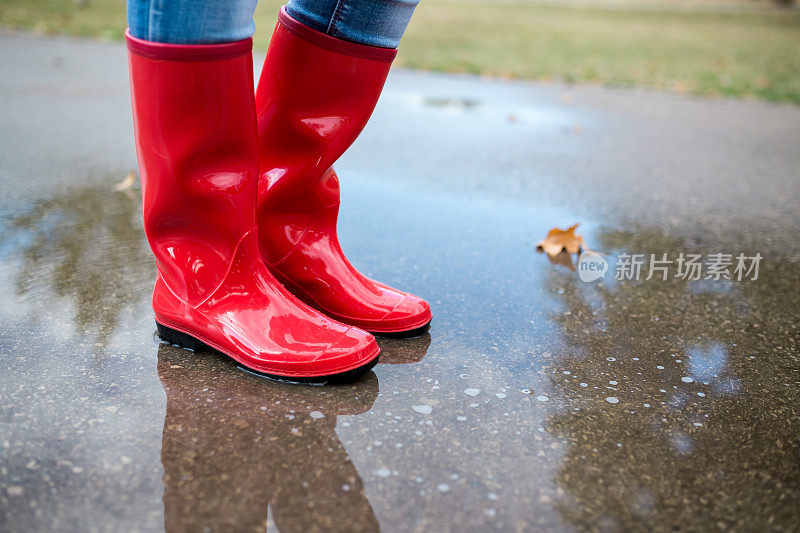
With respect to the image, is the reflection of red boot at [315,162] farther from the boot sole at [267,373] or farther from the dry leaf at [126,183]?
the dry leaf at [126,183]

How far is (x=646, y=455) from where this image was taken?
1195 millimetres

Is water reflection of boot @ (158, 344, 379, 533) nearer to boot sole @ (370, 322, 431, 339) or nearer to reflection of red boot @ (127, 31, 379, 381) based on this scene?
reflection of red boot @ (127, 31, 379, 381)

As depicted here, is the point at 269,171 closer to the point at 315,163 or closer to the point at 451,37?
the point at 315,163

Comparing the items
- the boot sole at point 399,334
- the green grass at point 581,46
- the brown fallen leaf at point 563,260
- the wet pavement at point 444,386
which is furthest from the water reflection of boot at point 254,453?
the green grass at point 581,46

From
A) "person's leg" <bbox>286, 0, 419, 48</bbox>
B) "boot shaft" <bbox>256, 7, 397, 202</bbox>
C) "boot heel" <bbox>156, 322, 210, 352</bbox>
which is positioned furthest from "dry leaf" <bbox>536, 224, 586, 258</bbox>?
"boot heel" <bbox>156, 322, 210, 352</bbox>

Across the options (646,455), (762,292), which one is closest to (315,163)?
(646,455)

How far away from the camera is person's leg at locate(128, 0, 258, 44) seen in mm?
1124

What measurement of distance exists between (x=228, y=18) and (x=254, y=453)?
722 millimetres

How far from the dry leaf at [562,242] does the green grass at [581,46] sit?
4473 mm

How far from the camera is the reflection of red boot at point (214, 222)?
1.20 metres

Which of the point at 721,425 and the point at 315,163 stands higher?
the point at 315,163

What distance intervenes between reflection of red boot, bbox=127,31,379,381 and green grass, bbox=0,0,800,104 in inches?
214

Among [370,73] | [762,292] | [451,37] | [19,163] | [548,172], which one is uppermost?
[370,73]

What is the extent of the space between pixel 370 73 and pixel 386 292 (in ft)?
1.60
